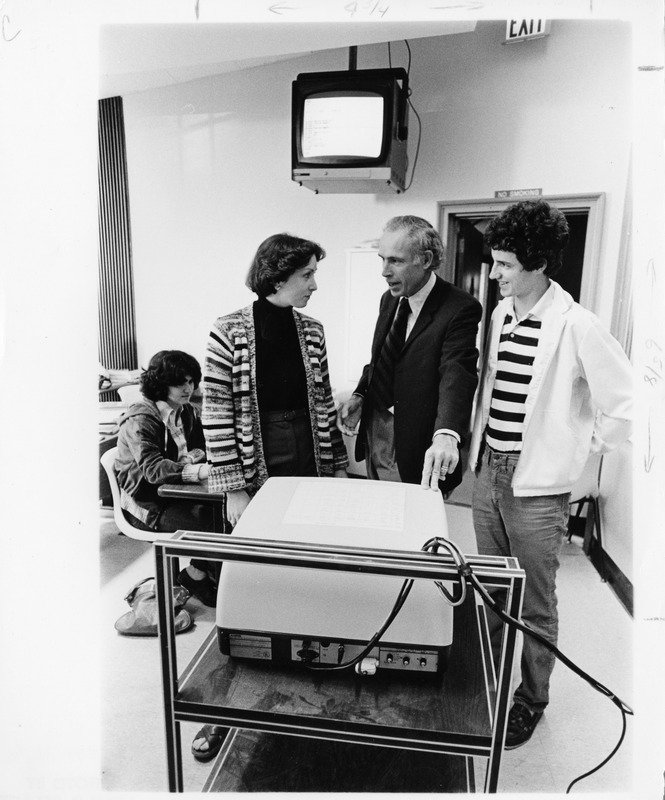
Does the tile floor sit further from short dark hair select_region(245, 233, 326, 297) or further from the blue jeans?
short dark hair select_region(245, 233, 326, 297)

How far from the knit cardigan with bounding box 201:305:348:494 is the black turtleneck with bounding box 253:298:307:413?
0.05 feet

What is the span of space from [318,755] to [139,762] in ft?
1.18

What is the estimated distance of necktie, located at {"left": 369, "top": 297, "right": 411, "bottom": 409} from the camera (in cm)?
131

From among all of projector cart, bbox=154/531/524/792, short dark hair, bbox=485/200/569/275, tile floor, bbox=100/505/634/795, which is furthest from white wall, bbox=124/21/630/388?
projector cart, bbox=154/531/524/792

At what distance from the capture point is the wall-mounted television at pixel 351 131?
4.62 ft

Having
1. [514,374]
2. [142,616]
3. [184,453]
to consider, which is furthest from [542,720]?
[184,453]

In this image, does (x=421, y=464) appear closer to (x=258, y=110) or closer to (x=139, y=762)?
(x=139, y=762)

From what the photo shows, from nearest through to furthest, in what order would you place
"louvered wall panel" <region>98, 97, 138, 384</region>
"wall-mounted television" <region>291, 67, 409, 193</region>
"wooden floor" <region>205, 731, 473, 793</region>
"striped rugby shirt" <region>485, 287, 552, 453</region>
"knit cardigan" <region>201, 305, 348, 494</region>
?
1. "wooden floor" <region>205, 731, 473, 793</region>
2. "louvered wall panel" <region>98, 97, 138, 384</region>
3. "striped rugby shirt" <region>485, 287, 552, 453</region>
4. "knit cardigan" <region>201, 305, 348, 494</region>
5. "wall-mounted television" <region>291, 67, 409, 193</region>

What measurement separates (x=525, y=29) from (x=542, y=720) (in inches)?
66.5

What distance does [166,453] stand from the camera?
70.8 inches

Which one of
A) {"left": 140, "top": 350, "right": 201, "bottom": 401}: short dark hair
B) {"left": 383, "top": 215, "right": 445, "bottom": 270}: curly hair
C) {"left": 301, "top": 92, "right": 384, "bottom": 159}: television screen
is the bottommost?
{"left": 140, "top": 350, "right": 201, "bottom": 401}: short dark hair

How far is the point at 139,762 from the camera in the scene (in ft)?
3.26

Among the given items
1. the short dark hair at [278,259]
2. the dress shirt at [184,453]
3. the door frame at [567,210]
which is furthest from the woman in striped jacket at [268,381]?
the door frame at [567,210]

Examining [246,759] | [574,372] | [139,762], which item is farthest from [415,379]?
[139,762]
